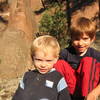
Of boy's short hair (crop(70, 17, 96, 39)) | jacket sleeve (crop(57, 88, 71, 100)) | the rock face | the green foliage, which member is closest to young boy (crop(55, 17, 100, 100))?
boy's short hair (crop(70, 17, 96, 39))

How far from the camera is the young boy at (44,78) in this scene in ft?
9.88

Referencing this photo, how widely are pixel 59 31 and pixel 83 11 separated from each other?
514 cm

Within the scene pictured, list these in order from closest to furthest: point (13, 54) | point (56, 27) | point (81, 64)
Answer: point (81, 64), point (13, 54), point (56, 27)

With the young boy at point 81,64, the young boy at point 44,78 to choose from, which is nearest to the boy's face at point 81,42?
the young boy at point 81,64

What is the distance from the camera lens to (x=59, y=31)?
1000cm

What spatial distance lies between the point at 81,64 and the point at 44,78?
36 cm

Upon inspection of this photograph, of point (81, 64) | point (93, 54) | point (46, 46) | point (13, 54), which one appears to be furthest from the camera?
point (13, 54)

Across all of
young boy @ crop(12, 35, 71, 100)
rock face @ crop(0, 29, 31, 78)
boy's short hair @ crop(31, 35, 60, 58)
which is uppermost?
boy's short hair @ crop(31, 35, 60, 58)

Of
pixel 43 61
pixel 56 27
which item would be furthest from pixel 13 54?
pixel 43 61

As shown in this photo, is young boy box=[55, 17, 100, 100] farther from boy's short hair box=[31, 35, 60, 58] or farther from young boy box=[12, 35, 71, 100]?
boy's short hair box=[31, 35, 60, 58]

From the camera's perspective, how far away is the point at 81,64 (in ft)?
10.6

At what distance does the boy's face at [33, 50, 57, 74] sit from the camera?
3.01m

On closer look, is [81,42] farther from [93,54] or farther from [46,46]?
[46,46]

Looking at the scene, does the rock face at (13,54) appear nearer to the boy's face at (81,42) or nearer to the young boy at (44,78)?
the boy's face at (81,42)
